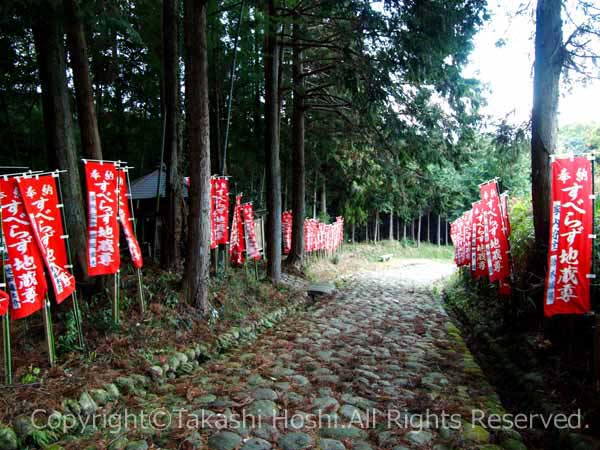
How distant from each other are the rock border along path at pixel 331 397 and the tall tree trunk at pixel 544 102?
2.31 meters

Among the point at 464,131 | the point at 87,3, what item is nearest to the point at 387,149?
the point at 464,131

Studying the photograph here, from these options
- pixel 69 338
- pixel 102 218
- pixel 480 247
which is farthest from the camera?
pixel 480 247

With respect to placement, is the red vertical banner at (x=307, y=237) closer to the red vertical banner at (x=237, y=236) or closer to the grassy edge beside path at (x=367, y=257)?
the grassy edge beside path at (x=367, y=257)

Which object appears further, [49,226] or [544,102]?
[544,102]

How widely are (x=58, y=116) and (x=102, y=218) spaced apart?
183cm

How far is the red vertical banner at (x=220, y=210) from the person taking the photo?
837 cm

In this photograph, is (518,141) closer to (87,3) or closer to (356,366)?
(356,366)

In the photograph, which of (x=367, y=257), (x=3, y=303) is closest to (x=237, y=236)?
(x=3, y=303)

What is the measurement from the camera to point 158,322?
5.56 metres

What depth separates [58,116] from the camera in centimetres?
560

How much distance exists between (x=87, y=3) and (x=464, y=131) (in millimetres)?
8570

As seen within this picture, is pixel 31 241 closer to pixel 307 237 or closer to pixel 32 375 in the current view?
pixel 32 375

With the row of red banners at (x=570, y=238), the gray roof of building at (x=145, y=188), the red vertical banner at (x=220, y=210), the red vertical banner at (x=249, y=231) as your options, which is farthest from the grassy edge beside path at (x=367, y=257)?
the row of red banners at (x=570, y=238)

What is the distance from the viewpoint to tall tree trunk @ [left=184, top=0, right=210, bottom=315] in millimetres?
6406
